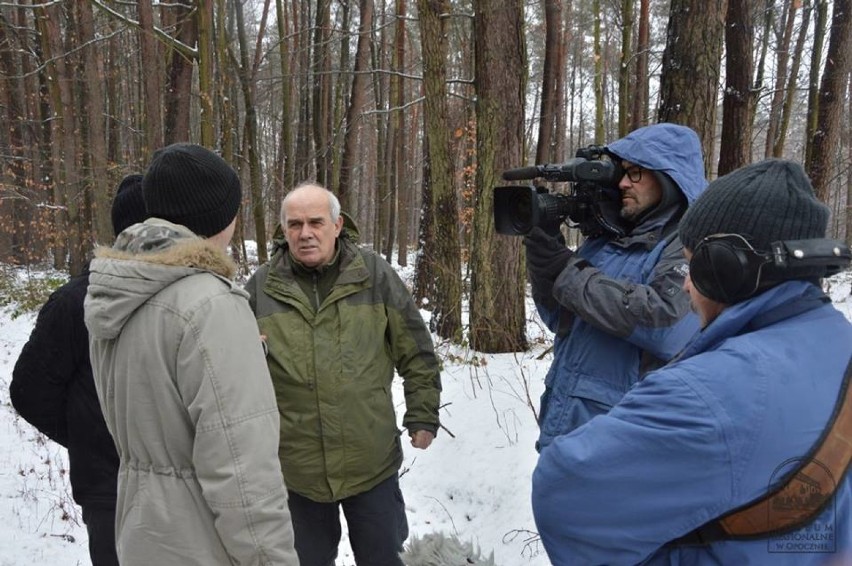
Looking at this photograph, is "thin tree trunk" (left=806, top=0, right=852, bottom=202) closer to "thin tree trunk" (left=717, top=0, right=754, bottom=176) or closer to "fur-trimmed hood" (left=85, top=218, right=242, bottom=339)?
"thin tree trunk" (left=717, top=0, right=754, bottom=176)

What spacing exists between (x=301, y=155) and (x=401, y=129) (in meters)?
2.84

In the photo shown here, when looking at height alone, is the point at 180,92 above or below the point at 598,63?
below

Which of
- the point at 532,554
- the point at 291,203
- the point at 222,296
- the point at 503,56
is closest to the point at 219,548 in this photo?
the point at 222,296

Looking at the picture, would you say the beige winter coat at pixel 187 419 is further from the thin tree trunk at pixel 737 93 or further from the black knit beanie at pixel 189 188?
the thin tree trunk at pixel 737 93

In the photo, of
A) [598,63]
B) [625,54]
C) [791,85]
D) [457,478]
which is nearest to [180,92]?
[457,478]

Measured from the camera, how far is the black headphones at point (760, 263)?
96 centimetres

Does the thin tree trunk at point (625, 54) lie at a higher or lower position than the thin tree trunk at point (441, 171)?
higher

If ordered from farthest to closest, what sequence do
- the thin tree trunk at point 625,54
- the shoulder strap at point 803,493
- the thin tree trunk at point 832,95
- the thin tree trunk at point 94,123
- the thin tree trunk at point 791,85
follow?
the thin tree trunk at point 791,85
the thin tree trunk at point 625,54
the thin tree trunk at point 94,123
the thin tree trunk at point 832,95
the shoulder strap at point 803,493

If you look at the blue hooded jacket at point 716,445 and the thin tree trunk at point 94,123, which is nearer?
the blue hooded jacket at point 716,445

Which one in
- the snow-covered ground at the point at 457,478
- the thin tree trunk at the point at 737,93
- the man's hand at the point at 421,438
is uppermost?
the thin tree trunk at the point at 737,93

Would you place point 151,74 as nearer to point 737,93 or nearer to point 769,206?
point 737,93

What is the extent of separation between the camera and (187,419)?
4.52 ft

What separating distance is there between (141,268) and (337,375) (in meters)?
0.97

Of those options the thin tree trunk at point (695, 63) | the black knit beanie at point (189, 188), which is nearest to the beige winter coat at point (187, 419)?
the black knit beanie at point (189, 188)
